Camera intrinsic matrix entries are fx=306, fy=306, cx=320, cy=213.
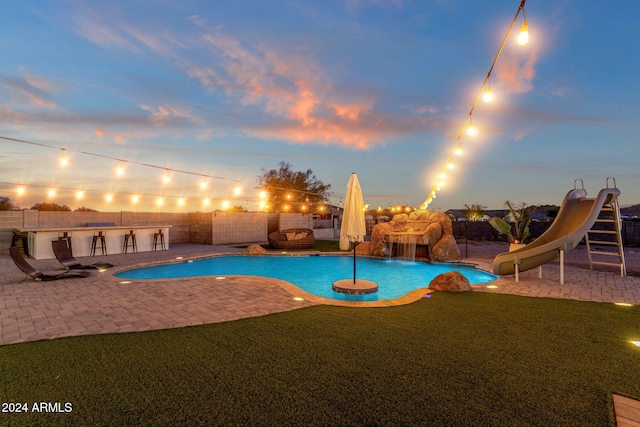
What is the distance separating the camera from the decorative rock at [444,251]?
11562mm

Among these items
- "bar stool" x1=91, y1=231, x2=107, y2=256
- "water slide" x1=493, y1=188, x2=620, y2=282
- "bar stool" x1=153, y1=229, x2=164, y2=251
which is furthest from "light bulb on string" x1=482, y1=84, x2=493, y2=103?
"bar stool" x1=153, y1=229, x2=164, y2=251

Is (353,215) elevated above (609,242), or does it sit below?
above

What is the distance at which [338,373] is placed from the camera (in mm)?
2703

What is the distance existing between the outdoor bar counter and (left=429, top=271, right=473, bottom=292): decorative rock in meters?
12.9

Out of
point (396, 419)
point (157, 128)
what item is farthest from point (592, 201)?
point (157, 128)

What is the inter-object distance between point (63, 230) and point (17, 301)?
7799 millimetres

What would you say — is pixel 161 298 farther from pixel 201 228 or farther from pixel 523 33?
pixel 201 228

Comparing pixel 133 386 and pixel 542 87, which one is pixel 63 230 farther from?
pixel 542 87

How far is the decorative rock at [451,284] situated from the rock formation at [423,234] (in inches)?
219

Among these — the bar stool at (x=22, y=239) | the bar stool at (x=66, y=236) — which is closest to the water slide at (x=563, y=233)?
the bar stool at (x=66, y=236)

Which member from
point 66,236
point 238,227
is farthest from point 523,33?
point 238,227

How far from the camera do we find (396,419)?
2055mm

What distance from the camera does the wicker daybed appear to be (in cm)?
1531

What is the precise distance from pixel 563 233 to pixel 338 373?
8.22 meters
